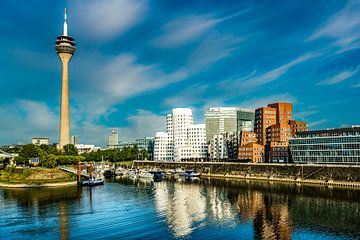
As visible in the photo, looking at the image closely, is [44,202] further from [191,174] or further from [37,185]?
[191,174]

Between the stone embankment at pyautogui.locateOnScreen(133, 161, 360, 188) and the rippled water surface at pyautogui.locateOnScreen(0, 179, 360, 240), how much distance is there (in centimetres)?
1137

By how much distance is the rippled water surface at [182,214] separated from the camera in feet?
175

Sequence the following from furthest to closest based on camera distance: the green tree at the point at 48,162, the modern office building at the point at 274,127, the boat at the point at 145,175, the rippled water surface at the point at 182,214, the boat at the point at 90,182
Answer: the modern office building at the point at 274,127, the boat at the point at 145,175, the green tree at the point at 48,162, the boat at the point at 90,182, the rippled water surface at the point at 182,214

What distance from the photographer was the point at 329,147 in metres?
126

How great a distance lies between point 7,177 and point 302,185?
95.1m

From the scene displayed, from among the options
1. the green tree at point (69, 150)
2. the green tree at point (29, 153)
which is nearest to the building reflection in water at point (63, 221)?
the green tree at point (29, 153)

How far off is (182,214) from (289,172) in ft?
212

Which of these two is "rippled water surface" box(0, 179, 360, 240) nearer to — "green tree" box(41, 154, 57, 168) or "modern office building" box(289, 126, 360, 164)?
"modern office building" box(289, 126, 360, 164)

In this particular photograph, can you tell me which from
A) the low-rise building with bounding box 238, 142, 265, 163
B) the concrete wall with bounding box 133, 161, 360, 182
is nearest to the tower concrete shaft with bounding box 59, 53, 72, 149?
the concrete wall with bounding box 133, 161, 360, 182

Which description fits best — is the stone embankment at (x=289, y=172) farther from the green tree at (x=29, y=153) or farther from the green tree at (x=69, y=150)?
the green tree at (x=29, y=153)

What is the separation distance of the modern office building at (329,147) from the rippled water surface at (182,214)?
27859 mm

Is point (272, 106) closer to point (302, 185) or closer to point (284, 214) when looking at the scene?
point (302, 185)

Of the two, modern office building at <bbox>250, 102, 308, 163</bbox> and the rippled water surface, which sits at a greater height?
modern office building at <bbox>250, 102, 308, 163</bbox>

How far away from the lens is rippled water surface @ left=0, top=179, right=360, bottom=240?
53469mm
